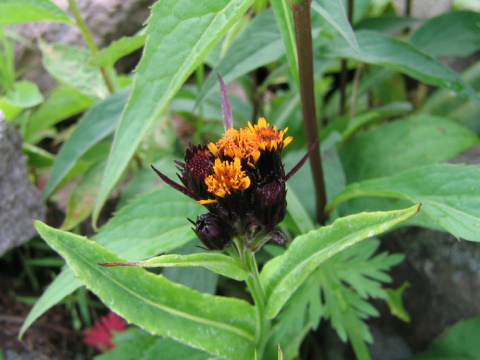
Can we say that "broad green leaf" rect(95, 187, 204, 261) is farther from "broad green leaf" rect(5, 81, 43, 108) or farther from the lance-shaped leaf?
"broad green leaf" rect(5, 81, 43, 108)

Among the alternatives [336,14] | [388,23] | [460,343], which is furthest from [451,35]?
[460,343]

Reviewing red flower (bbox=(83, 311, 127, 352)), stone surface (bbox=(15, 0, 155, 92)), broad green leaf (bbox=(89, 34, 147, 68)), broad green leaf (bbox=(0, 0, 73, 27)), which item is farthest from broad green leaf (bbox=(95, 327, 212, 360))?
stone surface (bbox=(15, 0, 155, 92))

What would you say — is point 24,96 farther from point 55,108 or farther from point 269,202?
point 269,202

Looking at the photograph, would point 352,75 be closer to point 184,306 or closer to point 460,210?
point 460,210

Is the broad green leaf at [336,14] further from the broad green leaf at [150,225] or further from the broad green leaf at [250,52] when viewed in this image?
the broad green leaf at [150,225]

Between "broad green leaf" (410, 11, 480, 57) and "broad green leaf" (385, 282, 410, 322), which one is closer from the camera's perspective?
"broad green leaf" (385, 282, 410, 322)

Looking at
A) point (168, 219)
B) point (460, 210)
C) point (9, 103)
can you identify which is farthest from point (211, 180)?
point (9, 103)

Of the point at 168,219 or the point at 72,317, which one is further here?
the point at 72,317
